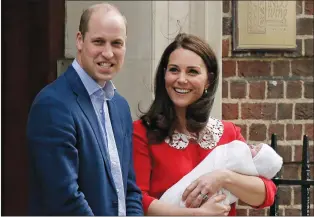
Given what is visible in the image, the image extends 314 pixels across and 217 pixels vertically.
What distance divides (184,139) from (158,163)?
0.12 metres

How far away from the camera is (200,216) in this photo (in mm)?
2506

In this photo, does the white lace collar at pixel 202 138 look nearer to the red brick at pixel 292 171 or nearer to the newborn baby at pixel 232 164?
the newborn baby at pixel 232 164

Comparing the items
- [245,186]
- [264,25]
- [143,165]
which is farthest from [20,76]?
[264,25]

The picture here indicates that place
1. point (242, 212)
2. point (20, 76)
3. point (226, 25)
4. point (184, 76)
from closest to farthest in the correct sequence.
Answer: point (184, 76) < point (20, 76) < point (242, 212) < point (226, 25)

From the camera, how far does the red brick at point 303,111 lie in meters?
3.95

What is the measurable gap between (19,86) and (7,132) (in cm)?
21

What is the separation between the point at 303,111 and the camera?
3959 millimetres

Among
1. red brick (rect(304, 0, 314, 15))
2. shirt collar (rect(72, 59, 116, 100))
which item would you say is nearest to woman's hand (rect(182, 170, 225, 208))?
shirt collar (rect(72, 59, 116, 100))

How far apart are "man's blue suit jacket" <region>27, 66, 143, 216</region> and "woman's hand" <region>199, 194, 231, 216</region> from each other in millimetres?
319

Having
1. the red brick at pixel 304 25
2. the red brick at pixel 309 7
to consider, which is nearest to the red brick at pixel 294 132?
the red brick at pixel 304 25

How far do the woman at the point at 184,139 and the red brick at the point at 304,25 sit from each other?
60.3 inches

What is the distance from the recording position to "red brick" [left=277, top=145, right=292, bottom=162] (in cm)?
394

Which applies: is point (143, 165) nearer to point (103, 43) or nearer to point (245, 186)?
point (245, 186)

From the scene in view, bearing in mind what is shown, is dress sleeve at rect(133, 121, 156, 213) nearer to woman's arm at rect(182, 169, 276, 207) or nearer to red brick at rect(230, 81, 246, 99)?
woman's arm at rect(182, 169, 276, 207)
